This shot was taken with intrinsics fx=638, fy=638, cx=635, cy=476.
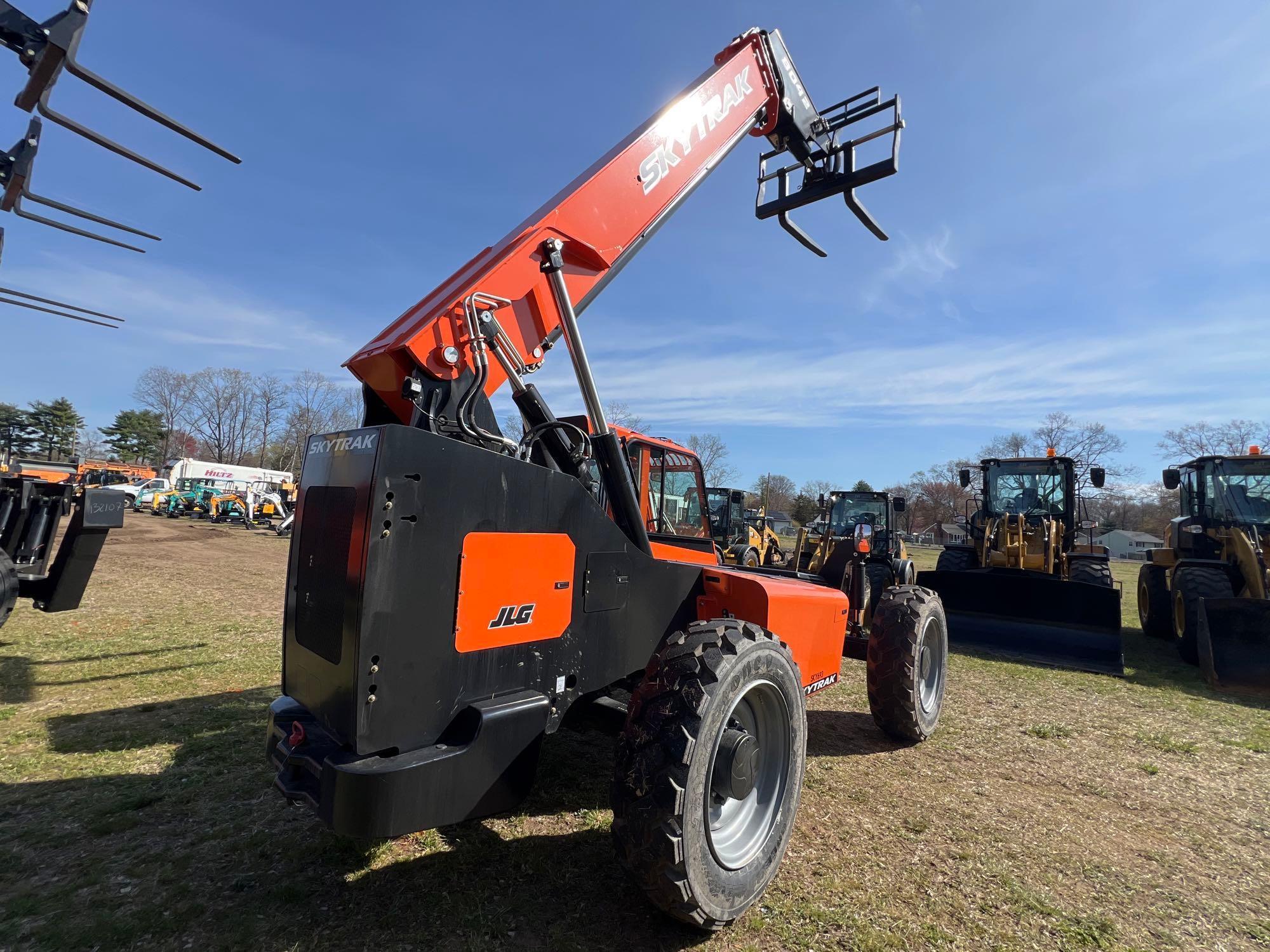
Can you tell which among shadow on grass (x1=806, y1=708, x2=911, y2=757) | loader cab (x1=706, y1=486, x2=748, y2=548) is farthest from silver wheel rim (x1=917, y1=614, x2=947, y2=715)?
loader cab (x1=706, y1=486, x2=748, y2=548)

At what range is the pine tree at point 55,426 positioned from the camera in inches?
2547

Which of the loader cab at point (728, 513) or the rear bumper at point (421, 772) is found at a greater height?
the loader cab at point (728, 513)

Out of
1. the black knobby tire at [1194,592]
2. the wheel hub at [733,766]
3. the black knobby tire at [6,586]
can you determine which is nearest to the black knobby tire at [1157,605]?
the black knobby tire at [1194,592]

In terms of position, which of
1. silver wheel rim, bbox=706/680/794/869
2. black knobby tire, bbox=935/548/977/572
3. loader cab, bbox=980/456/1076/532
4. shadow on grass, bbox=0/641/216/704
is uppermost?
loader cab, bbox=980/456/1076/532

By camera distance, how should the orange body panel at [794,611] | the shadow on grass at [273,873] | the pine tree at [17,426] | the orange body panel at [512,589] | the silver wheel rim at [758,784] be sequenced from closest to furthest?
the orange body panel at [512,589] < the shadow on grass at [273,873] < the silver wheel rim at [758,784] < the orange body panel at [794,611] < the pine tree at [17,426]

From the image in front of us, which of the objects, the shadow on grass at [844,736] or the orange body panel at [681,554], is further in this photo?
the shadow on grass at [844,736]

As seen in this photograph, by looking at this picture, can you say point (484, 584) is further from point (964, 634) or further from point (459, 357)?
point (964, 634)

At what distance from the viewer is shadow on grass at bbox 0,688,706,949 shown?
2.44 m

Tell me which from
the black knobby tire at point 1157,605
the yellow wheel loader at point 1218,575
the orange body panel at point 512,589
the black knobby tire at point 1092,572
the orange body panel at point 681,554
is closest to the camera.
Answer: the orange body panel at point 512,589

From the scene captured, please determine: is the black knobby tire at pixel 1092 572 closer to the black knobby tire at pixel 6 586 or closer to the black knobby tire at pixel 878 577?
the black knobby tire at pixel 878 577

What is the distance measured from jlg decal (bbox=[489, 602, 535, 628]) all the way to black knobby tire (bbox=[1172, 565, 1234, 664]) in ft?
29.4

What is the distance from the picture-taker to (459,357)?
266cm

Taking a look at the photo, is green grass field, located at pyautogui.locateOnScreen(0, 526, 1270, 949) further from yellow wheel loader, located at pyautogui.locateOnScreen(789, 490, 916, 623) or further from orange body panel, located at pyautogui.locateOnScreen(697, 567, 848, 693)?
yellow wheel loader, located at pyautogui.locateOnScreen(789, 490, 916, 623)

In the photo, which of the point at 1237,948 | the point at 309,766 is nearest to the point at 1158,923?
the point at 1237,948
